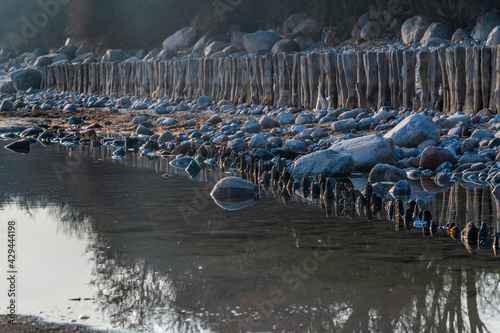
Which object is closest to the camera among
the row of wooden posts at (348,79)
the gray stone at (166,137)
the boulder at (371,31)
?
the row of wooden posts at (348,79)

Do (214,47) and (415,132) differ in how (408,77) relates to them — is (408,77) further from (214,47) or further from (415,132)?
(214,47)

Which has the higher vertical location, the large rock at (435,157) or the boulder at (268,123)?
the boulder at (268,123)

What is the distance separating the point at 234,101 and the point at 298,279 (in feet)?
36.0

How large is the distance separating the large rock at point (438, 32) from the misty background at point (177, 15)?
0.58 metres

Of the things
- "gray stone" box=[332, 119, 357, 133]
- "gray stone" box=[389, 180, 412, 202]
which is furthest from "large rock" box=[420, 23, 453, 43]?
"gray stone" box=[389, 180, 412, 202]

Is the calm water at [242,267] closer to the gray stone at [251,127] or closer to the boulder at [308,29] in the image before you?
the gray stone at [251,127]

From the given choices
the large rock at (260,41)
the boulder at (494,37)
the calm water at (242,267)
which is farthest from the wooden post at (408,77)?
the large rock at (260,41)

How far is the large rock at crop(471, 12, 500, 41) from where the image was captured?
21469mm

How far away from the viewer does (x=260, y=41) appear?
1121 inches

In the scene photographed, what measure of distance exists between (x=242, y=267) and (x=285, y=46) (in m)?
23.3

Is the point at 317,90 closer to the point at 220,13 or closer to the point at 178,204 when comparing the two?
the point at 178,204

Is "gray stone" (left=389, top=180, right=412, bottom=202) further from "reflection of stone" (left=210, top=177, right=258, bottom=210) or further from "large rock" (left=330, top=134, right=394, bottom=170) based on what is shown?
"reflection of stone" (left=210, top=177, right=258, bottom=210)

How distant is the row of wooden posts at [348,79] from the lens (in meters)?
10.2

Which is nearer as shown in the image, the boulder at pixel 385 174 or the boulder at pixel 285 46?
the boulder at pixel 385 174
